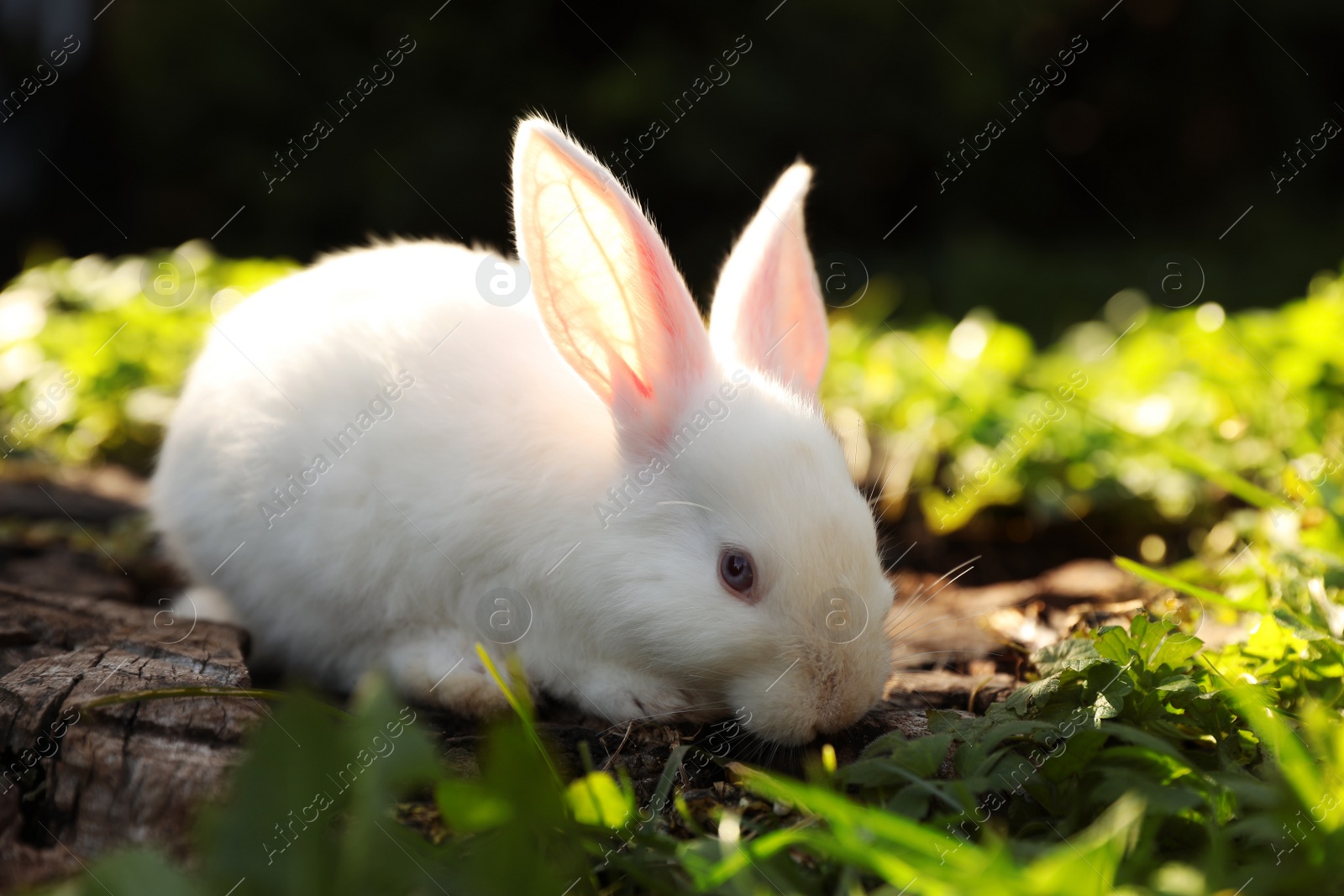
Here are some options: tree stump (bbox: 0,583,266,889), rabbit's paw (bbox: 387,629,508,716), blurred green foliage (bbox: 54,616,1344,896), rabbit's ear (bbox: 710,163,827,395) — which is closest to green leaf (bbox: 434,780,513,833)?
blurred green foliage (bbox: 54,616,1344,896)

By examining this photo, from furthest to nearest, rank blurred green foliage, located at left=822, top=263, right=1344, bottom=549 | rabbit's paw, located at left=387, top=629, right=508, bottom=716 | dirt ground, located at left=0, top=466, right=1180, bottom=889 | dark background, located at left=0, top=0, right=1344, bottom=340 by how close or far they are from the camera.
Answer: dark background, located at left=0, top=0, right=1344, bottom=340, blurred green foliage, located at left=822, top=263, right=1344, bottom=549, rabbit's paw, located at left=387, top=629, right=508, bottom=716, dirt ground, located at left=0, top=466, right=1180, bottom=889

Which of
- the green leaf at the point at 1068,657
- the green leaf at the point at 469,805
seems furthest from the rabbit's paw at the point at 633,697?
the green leaf at the point at 469,805

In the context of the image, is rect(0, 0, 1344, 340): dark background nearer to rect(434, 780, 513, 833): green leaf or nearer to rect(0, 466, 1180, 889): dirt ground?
rect(0, 466, 1180, 889): dirt ground

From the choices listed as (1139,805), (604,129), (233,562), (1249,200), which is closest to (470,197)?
(604,129)

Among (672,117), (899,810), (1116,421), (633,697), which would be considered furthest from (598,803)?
(672,117)

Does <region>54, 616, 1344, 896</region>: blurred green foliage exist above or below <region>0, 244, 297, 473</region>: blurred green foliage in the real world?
below

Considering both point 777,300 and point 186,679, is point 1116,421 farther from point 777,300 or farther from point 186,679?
point 186,679

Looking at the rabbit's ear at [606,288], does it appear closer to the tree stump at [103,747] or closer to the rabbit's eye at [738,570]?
the rabbit's eye at [738,570]
